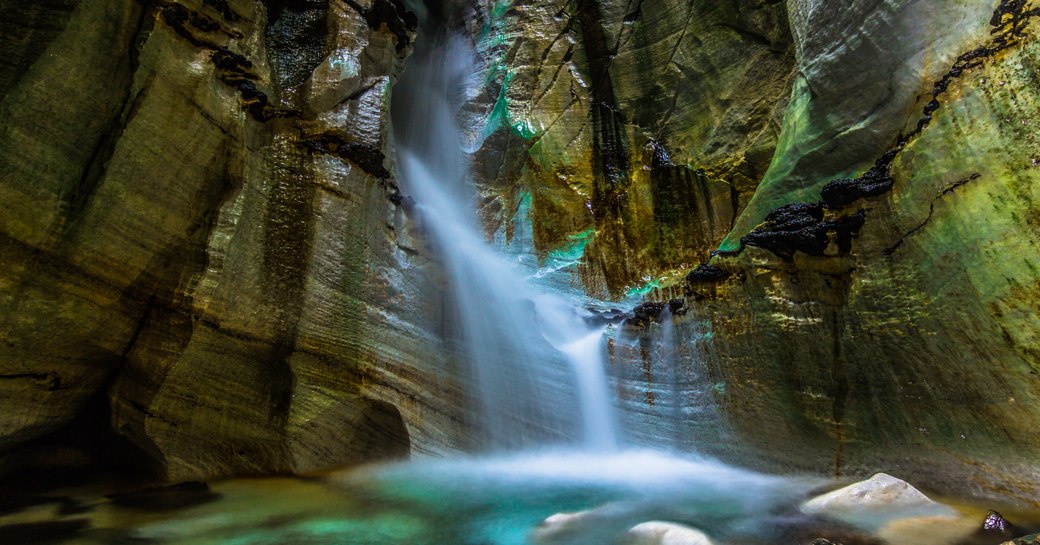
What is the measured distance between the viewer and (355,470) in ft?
20.1

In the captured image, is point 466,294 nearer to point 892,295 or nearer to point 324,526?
point 324,526

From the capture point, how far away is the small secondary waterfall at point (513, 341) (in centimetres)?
698

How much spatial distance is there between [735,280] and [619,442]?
2571 millimetres

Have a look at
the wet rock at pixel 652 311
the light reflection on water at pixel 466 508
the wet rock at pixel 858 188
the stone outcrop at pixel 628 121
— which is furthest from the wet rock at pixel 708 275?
the stone outcrop at pixel 628 121

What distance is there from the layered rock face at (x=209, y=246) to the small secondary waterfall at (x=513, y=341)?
0.62 m

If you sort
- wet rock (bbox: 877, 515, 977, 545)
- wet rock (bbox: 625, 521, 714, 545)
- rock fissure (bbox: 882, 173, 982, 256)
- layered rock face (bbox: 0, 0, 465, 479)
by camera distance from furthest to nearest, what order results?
layered rock face (bbox: 0, 0, 465, 479)
rock fissure (bbox: 882, 173, 982, 256)
wet rock (bbox: 625, 521, 714, 545)
wet rock (bbox: 877, 515, 977, 545)

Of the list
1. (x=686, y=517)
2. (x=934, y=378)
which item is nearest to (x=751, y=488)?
(x=686, y=517)

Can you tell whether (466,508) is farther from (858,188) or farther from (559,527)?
(858,188)

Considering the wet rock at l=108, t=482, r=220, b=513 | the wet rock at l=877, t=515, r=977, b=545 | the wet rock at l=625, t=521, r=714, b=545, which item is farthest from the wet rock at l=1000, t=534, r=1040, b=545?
the wet rock at l=108, t=482, r=220, b=513

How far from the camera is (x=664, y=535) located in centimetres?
370

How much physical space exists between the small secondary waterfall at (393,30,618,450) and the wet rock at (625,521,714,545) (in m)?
2.85

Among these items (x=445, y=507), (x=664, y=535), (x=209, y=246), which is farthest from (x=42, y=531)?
(x=664, y=535)

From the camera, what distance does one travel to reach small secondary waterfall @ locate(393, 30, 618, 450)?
6984 millimetres

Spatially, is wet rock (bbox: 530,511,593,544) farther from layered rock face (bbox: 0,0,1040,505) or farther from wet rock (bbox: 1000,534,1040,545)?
wet rock (bbox: 1000,534,1040,545)
